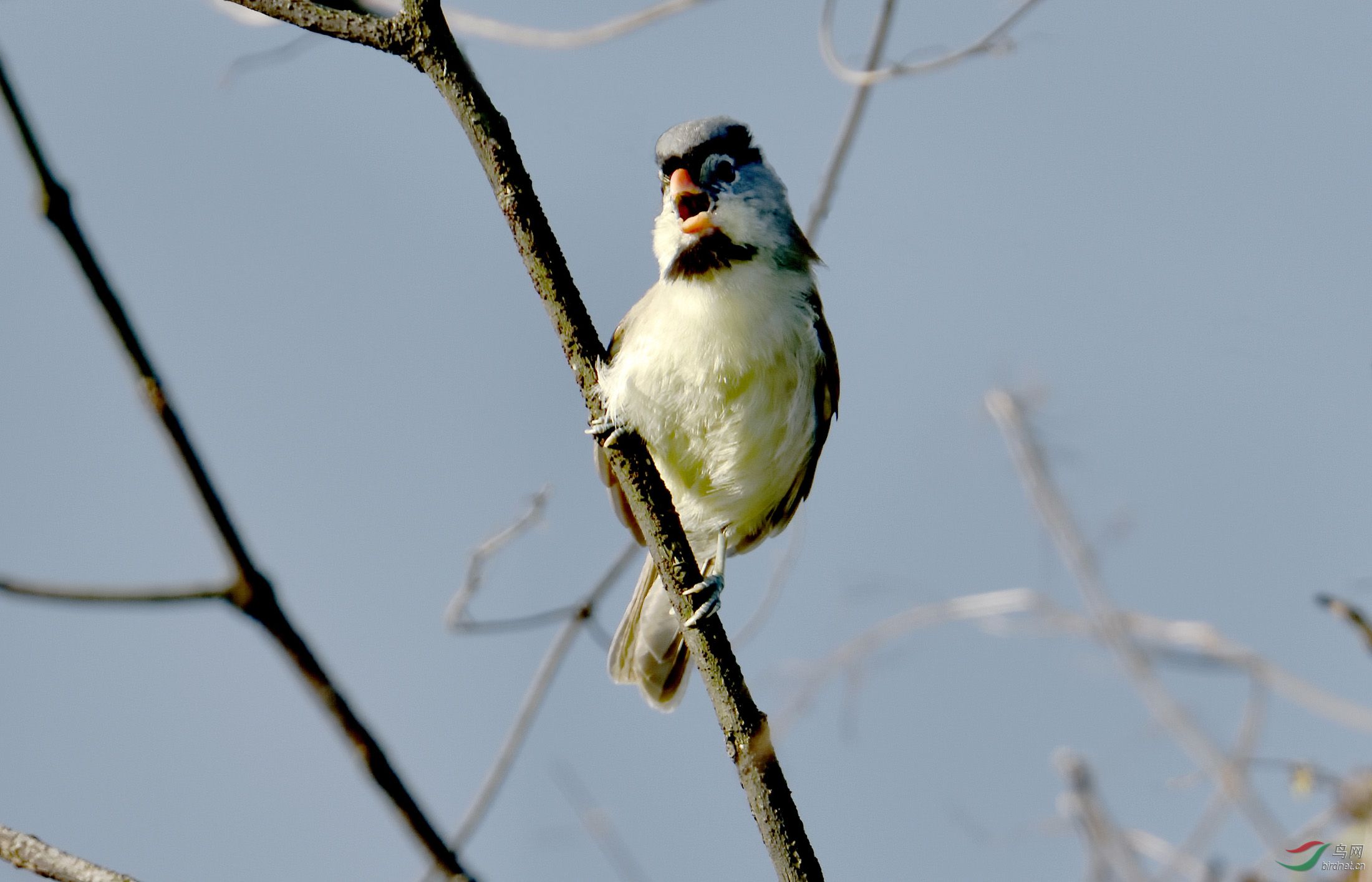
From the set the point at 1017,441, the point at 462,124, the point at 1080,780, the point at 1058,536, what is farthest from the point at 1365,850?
the point at 462,124

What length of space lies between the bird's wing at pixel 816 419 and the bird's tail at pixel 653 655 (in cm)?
37

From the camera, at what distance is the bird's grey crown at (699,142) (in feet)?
13.3

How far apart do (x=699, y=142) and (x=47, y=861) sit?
2.94 metres

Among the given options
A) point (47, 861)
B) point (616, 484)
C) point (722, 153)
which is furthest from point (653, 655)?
point (47, 861)

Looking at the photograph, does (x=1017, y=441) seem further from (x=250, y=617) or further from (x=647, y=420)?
(x=250, y=617)

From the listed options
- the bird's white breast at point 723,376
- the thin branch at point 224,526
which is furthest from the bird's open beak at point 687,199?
the thin branch at point 224,526

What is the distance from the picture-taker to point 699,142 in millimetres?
4035

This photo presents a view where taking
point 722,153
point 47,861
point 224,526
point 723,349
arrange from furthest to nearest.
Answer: point 722,153, point 723,349, point 47,861, point 224,526

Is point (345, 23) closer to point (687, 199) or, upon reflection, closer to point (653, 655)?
point (687, 199)

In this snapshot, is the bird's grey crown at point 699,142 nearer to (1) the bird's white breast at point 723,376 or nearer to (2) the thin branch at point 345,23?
(1) the bird's white breast at point 723,376

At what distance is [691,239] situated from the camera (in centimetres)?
389

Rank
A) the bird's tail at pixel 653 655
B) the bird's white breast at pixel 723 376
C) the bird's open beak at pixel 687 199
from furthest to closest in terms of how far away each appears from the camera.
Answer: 1. the bird's tail at pixel 653 655
2. the bird's open beak at pixel 687 199
3. the bird's white breast at pixel 723 376

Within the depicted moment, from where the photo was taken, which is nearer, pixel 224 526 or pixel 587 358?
pixel 224 526

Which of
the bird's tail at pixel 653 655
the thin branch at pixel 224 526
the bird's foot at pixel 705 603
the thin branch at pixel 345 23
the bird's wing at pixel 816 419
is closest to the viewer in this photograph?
the thin branch at pixel 224 526
